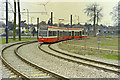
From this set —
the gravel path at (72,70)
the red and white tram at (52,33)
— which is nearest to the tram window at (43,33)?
the red and white tram at (52,33)

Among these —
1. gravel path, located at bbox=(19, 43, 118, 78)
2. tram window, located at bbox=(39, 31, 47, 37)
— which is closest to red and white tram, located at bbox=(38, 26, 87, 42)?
tram window, located at bbox=(39, 31, 47, 37)

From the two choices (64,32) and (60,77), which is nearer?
(60,77)

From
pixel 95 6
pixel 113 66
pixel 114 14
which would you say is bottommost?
pixel 113 66

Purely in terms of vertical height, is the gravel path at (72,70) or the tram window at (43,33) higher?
the tram window at (43,33)

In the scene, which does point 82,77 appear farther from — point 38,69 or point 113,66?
point 113,66

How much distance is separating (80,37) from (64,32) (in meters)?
11.4

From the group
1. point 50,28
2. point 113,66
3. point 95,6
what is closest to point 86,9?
point 95,6

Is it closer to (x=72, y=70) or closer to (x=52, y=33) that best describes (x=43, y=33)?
(x=52, y=33)

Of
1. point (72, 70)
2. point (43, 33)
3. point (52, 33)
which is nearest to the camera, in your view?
point (72, 70)

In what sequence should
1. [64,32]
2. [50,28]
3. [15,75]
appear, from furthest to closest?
[64,32]
[50,28]
[15,75]

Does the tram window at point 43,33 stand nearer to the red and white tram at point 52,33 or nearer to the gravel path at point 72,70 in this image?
the red and white tram at point 52,33

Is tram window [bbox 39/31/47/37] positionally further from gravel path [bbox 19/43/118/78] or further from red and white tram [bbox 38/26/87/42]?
gravel path [bbox 19/43/118/78]

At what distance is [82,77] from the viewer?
26.4 ft

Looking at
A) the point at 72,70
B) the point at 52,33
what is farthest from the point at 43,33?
the point at 72,70
